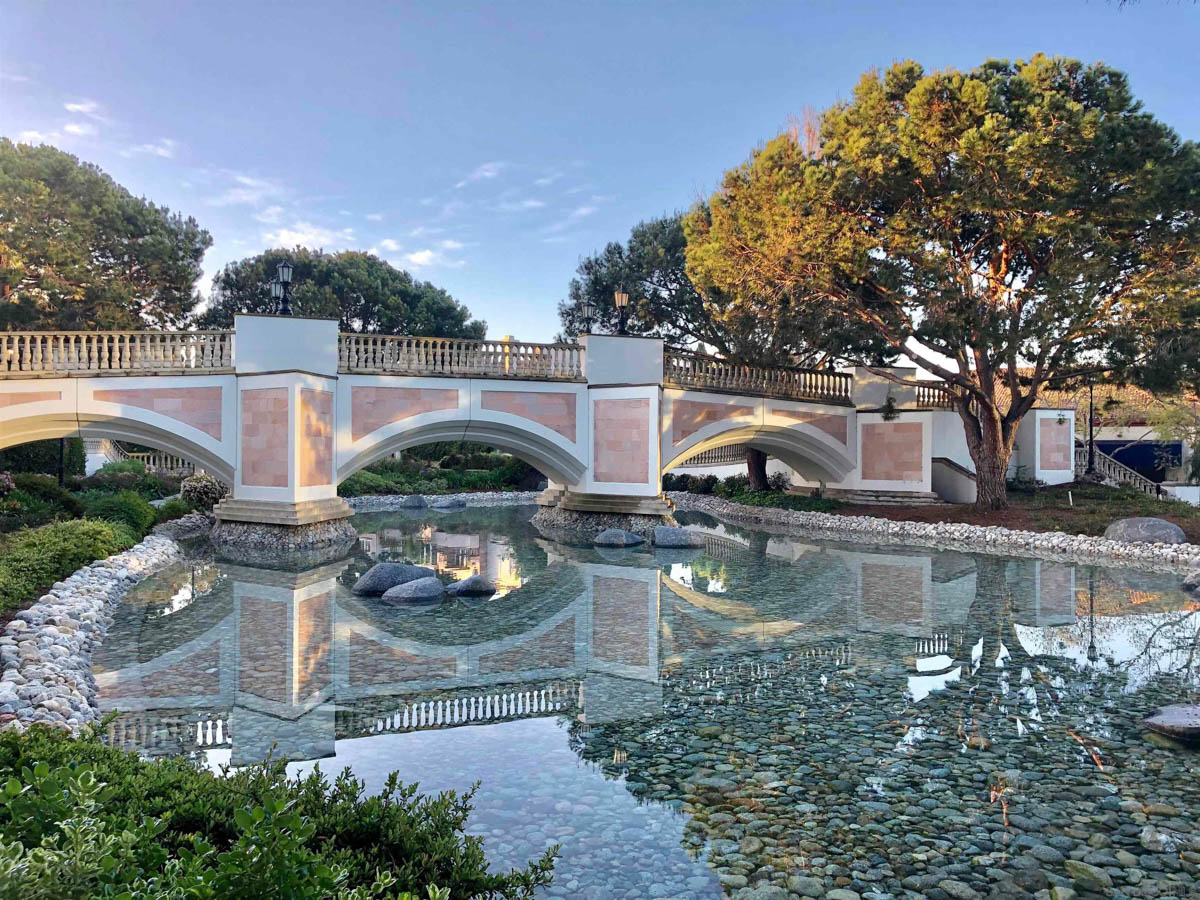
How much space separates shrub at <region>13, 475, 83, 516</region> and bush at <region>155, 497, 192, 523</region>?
200 cm

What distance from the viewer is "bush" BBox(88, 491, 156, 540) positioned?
1586 cm

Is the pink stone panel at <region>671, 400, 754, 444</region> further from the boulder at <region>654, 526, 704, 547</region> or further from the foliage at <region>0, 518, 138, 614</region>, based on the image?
the foliage at <region>0, 518, 138, 614</region>

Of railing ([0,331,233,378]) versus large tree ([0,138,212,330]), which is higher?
large tree ([0,138,212,330])

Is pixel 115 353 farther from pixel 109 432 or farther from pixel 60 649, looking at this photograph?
pixel 60 649

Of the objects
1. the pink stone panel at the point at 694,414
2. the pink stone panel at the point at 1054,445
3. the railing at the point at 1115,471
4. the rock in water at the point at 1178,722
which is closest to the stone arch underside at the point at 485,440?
the pink stone panel at the point at 694,414

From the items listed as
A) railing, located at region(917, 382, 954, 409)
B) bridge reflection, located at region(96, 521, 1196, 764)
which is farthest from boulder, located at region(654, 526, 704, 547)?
railing, located at region(917, 382, 954, 409)

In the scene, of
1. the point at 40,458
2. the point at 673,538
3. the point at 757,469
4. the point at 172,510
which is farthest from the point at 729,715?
the point at 40,458

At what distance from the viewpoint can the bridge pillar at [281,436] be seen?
1647 cm

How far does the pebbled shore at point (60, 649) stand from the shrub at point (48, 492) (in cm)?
537

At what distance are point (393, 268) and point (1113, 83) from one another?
36.1 metres

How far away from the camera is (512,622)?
10023 millimetres

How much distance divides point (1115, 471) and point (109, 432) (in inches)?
1266

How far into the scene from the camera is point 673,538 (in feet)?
58.6

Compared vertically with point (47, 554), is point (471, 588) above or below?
below
